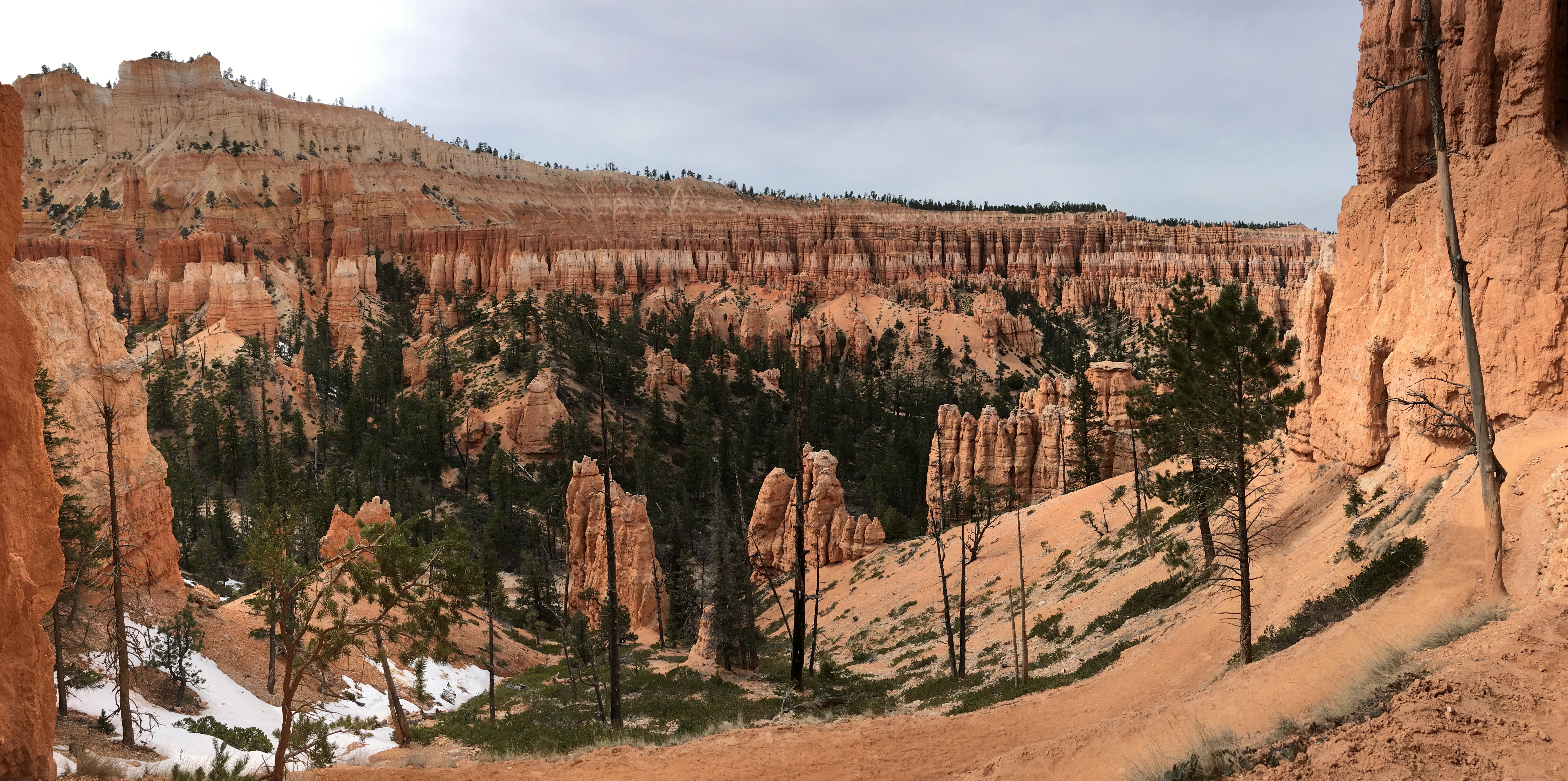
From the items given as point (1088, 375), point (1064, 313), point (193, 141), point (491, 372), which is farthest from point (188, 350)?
point (1064, 313)

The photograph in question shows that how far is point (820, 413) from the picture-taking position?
7669 cm

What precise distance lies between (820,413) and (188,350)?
6268 centimetres

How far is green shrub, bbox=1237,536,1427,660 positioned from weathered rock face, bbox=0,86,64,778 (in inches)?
650

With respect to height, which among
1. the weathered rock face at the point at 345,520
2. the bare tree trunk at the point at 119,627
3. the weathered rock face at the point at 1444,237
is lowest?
the weathered rock face at the point at 345,520

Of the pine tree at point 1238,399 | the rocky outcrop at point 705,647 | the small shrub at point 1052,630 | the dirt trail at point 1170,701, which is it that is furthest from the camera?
the rocky outcrop at point 705,647

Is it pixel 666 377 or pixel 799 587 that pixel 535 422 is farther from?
pixel 799 587

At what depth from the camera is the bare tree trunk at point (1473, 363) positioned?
9.86m

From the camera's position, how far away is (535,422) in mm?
65750

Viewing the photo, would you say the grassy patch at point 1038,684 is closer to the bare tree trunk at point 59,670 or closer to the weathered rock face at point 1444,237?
the weathered rock face at point 1444,237

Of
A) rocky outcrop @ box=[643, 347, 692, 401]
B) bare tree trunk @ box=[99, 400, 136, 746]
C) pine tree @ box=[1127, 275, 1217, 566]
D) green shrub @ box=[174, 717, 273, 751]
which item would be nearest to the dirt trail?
pine tree @ box=[1127, 275, 1217, 566]

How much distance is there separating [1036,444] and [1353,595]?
116 feet

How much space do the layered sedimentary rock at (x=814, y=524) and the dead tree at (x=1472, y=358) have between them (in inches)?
1405

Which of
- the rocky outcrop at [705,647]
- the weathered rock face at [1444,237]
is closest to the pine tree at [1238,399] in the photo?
the weathered rock face at [1444,237]

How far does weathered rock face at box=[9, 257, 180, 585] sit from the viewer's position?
2378cm
